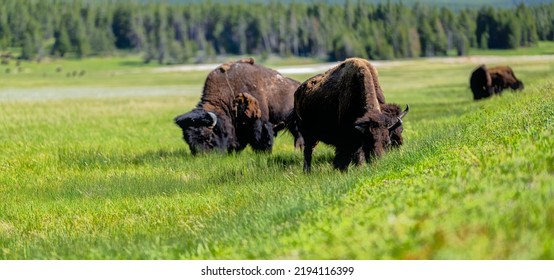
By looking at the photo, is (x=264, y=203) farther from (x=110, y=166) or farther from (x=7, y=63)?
(x=7, y=63)

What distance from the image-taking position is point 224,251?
7.22m

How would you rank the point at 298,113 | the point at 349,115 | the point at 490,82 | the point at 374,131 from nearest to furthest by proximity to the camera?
the point at 374,131
the point at 349,115
the point at 298,113
the point at 490,82

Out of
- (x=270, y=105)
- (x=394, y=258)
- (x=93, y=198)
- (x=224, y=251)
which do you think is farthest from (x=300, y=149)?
(x=394, y=258)

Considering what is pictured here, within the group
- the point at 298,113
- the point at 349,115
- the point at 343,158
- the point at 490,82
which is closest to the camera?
the point at 343,158

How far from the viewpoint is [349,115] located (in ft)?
44.7

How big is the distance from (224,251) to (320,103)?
7663 mm

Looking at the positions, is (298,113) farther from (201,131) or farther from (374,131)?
(201,131)

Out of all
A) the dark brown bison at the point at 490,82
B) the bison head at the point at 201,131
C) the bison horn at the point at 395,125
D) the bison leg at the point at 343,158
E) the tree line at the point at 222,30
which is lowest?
the tree line at the point at 222,30

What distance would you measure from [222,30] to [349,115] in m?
167

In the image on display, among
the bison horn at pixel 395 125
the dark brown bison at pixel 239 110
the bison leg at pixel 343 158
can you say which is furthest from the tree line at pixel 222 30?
the bison leg at pixel 343 158

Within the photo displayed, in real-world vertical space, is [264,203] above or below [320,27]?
above

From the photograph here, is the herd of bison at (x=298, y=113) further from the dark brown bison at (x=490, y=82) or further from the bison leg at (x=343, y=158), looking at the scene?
the dark brown bison at (x=490, y=82)

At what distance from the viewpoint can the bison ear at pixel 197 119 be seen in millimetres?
18750

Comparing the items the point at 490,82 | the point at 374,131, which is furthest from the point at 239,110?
the point at 490,82
